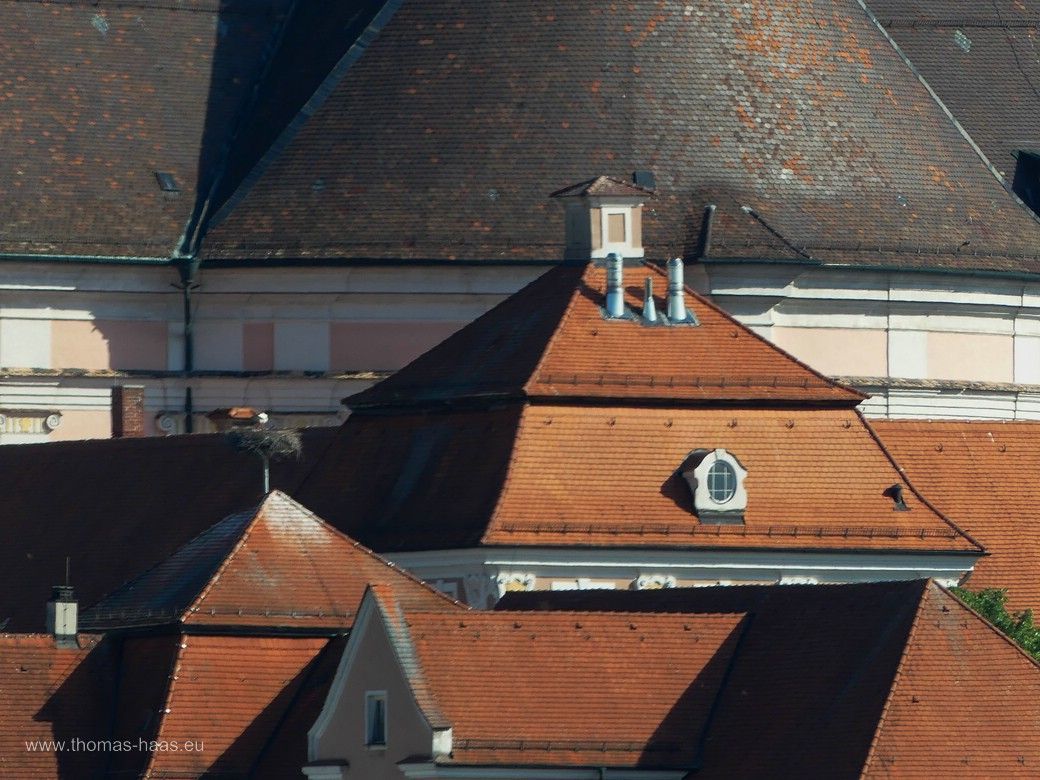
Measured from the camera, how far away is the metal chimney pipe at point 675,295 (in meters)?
69.1

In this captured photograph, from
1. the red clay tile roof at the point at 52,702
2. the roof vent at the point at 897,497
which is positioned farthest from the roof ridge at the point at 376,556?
the roof vent at the point at 897,497

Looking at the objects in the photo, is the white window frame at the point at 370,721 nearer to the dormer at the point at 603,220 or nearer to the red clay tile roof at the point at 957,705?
the red clay tile roof at the point at 957,705

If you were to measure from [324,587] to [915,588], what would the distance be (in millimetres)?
7565

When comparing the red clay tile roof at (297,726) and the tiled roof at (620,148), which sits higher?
the tiled roof at (620,148)

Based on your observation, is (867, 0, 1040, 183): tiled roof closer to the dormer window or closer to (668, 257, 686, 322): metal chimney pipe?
(668, 257, 686, 322): metal chimney pipe

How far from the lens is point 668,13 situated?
8050 cm

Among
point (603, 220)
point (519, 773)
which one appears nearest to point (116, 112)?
point (603, 220)

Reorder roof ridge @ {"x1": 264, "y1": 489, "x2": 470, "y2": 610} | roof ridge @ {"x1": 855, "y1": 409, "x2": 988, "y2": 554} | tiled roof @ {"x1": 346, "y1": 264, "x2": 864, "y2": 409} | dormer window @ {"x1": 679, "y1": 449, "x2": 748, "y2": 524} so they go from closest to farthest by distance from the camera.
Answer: roof ridge @ {"x1": 264, "y1": 489, "x2": 470, "y2": 610}, dormer window @ {"x1": 679, "y1": 449, "x2": 748, "y2": 524}, roof ridge @ {"x1": 855, "y1": 409, "x2": 988, "y2": 554}, tiled roof @ {"x1": 346, "y1": 264, "x2": 864, "y2": 409}

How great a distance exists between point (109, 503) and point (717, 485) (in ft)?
33.2

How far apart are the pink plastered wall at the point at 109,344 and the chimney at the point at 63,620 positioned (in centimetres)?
1694

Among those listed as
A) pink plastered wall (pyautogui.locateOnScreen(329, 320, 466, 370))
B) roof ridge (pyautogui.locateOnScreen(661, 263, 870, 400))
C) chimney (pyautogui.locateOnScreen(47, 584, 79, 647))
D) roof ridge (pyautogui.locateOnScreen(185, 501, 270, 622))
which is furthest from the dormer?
chimney (pyautogui.locateOnScreen(47, 584, 79, 647))

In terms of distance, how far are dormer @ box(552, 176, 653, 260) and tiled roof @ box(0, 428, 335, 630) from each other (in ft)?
A: 13.4

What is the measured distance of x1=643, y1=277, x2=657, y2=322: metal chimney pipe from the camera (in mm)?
68938

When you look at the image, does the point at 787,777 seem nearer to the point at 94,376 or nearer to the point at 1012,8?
the point at 94,376
